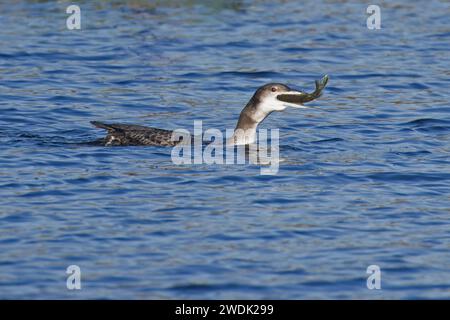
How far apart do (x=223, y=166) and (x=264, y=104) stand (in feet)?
4.47

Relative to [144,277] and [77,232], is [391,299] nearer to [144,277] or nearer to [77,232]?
[144,277]

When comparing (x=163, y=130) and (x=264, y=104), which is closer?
(x=163, y=130)

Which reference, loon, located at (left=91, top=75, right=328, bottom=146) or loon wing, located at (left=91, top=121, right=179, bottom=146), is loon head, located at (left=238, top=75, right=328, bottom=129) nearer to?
loon, located at (left=91, top=75, right=328, bottom=146)

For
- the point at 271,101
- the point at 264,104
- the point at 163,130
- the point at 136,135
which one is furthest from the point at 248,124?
the point at 136,135

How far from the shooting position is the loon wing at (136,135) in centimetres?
1512

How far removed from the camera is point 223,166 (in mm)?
14508

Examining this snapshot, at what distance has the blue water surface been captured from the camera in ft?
34.6

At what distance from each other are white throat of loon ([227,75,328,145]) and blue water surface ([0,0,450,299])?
63 cm

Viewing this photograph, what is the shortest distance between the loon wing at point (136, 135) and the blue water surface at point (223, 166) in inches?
6.9

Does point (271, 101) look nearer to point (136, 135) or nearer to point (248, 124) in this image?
point (248, 124)

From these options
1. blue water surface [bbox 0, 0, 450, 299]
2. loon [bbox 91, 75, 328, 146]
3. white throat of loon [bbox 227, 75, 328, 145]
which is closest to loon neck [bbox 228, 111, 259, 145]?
white throat of loon [bbox 227, 75, 328, 145]

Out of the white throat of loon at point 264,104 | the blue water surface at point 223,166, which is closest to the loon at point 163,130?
the white throat of loon at point 264,104

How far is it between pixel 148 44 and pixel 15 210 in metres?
10.5

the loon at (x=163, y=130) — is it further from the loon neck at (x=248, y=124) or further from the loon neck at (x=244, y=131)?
the loon neck at (x=244, y=131)
